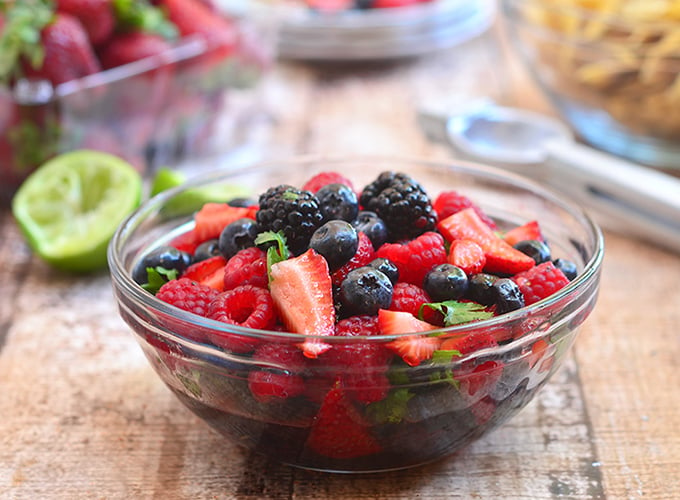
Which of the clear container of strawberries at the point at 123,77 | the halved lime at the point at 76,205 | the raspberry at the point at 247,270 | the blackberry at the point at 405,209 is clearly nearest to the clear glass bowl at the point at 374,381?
the raspberry at the point at 247,270

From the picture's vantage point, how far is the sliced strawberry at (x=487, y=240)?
1079mm

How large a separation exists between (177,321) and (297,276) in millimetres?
144

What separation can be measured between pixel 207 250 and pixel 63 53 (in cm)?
85

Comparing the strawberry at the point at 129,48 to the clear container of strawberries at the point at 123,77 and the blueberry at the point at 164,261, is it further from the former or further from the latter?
the blueberry at the point at 164,261

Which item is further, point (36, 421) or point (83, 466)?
point (36, 421)

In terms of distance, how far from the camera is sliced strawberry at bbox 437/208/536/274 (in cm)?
108

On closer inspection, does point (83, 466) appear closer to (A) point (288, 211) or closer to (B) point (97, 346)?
(B) point (97, 346)

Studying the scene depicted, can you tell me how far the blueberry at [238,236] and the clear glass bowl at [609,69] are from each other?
3.71 feet

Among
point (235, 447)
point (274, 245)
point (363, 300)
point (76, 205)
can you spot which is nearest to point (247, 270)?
point (274, 245)

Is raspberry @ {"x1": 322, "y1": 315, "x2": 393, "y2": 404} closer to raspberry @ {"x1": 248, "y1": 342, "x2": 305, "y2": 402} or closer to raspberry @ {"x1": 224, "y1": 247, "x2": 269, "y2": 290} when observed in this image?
raspberry @ {"x1": 248, "y1": 342, "x2": 305, "y2": 402}

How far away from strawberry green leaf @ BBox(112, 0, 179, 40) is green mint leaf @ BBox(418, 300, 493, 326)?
4.16ft

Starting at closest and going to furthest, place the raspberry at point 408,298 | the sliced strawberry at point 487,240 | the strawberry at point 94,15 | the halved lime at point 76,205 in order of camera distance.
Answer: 1. the raspberry at point 408,298
2. the sliced strawberry at point 487,240
3. the halved lime at point 76,205
4. the strawberry at point 94,15

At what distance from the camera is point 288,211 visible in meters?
1.04

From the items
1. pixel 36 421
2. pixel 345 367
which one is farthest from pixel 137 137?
pixel 345 367
